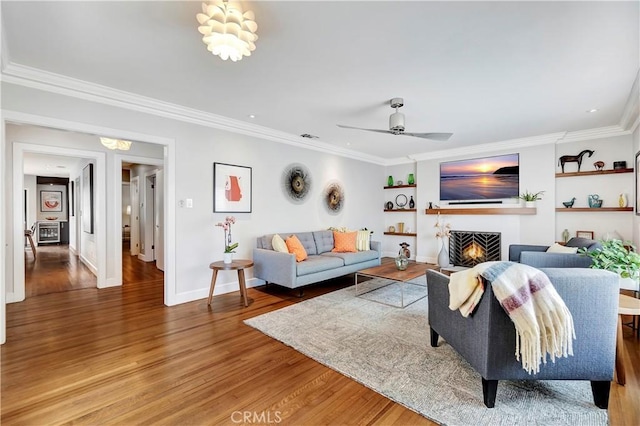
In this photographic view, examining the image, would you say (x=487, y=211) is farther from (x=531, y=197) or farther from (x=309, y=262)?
(x=309, y=262)

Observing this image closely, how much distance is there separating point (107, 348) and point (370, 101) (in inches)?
145

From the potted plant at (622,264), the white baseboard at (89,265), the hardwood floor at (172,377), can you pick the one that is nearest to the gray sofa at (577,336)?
the hardwood floor at (172,377)

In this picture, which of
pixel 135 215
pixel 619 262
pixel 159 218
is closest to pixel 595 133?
pixel 619 262

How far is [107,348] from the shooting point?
256 centimetres

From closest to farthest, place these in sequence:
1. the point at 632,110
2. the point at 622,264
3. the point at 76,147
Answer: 1. the point at 622,264
2. the point at 632,110
3. the point at 76,147

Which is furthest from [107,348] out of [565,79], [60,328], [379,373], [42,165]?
[42,165]

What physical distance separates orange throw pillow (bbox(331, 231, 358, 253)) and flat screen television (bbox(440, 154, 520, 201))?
2.53m

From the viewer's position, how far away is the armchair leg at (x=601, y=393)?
69.3 inches

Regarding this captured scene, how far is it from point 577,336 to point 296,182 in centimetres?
428

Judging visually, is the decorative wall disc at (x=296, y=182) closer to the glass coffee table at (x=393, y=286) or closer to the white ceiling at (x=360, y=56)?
the white ceiling at (x=360, y=56)

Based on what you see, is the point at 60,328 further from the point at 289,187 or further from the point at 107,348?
the point at 289,187

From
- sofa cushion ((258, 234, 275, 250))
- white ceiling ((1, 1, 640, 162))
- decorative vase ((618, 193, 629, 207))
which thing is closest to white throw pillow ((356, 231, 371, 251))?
sofa cushion ((258, 234, 275, 250))

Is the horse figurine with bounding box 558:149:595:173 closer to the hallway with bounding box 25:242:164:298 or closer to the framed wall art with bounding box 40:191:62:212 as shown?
the hallway with bounding box 25:242:164:298

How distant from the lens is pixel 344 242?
5242 mm
